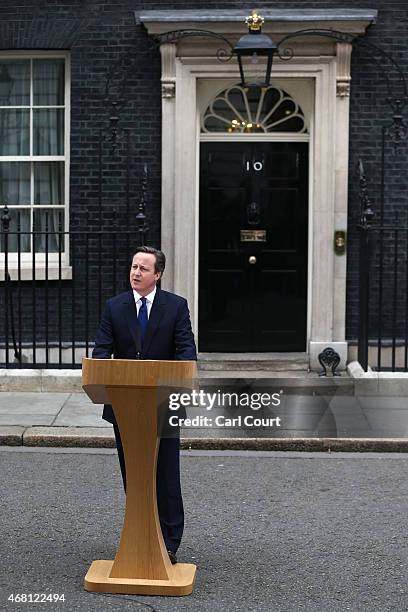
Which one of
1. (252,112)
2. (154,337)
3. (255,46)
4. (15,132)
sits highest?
(255,46)

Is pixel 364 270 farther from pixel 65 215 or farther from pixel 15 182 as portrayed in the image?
pixel 15 182

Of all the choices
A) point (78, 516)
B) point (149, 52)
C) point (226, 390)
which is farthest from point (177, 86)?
point (78, 516)

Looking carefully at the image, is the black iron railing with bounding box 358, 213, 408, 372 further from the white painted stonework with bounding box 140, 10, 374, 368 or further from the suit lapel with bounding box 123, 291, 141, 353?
the suit lapel with bounding box 123, 291, 141, 353

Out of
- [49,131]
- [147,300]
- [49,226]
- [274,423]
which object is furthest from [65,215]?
[147,300]

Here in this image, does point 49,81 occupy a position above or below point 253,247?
above

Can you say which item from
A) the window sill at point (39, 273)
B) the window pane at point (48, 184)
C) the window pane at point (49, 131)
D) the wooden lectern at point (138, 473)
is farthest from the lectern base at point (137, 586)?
the window pane at point (49, 131)

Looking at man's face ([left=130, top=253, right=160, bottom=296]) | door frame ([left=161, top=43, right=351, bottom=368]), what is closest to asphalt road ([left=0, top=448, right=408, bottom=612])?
man's face ([left=130, top=253, right=160, bottom=296])

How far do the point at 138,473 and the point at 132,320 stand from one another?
2.76 feet

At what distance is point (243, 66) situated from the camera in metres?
11.8

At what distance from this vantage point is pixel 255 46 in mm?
10875

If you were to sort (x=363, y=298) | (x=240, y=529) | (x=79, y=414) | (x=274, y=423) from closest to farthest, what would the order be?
(x=240, y=529) < (x=274, y=423) < (x=79, y=414) < (x=363, y=298)

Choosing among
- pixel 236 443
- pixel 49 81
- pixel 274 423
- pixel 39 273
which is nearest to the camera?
pixel 236 443

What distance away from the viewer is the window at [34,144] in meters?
12.4

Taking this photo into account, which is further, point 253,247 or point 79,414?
point 253,247
